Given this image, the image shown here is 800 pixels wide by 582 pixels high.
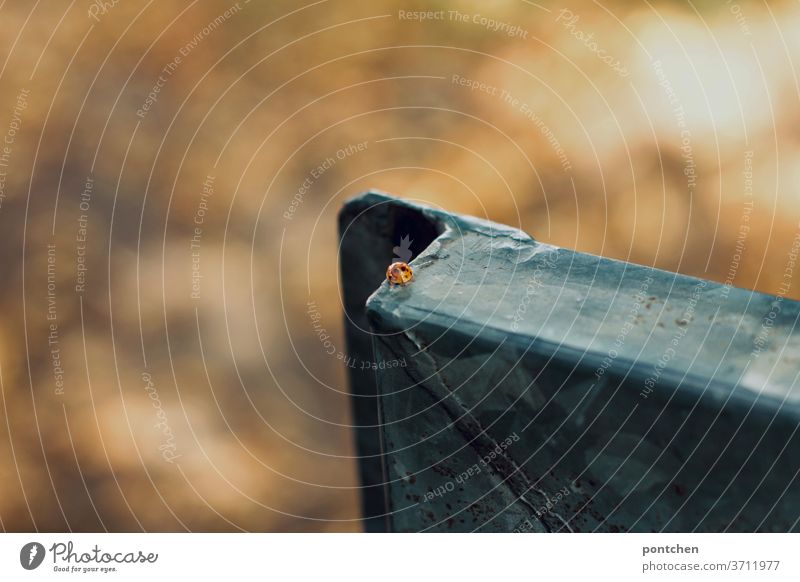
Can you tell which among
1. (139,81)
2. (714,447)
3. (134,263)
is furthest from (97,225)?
(714,447)

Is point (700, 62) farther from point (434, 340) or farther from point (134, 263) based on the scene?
point (434, 340)

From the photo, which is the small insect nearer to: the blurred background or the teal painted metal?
the teal painted metal
